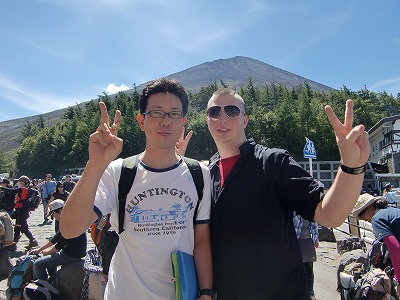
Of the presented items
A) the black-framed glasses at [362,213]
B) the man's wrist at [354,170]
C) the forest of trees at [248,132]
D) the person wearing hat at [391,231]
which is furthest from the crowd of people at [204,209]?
the forest of trees at [248,132]

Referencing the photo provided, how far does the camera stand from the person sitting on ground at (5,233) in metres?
5.76

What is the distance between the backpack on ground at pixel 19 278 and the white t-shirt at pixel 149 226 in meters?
3.56

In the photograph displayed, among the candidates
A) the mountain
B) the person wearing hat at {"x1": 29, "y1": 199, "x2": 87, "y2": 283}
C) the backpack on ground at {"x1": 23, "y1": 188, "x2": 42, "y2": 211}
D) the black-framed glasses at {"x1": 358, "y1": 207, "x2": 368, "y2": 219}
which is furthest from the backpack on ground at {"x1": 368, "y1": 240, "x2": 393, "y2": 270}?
the mountain

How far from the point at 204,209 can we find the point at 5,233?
5366mm

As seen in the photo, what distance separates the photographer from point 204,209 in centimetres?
202

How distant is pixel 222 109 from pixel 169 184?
77cm

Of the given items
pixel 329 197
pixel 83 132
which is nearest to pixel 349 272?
pixel 329 197

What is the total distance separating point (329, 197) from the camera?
1.78m

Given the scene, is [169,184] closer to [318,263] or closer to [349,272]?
[349,272]

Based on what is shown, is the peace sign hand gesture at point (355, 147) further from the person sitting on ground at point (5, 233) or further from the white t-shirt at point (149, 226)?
the person sitting on ground at point (5, 233)

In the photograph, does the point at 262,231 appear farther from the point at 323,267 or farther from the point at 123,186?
the point at 323,267

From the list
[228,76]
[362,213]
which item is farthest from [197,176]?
[228,76]

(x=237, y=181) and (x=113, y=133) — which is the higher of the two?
(x=113, y=133)

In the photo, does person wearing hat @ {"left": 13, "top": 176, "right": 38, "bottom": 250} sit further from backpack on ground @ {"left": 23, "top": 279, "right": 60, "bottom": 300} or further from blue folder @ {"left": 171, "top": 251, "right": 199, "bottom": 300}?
blue folder @ {"left": 171, "top": 251, "right": 199, "bottom": 300}
